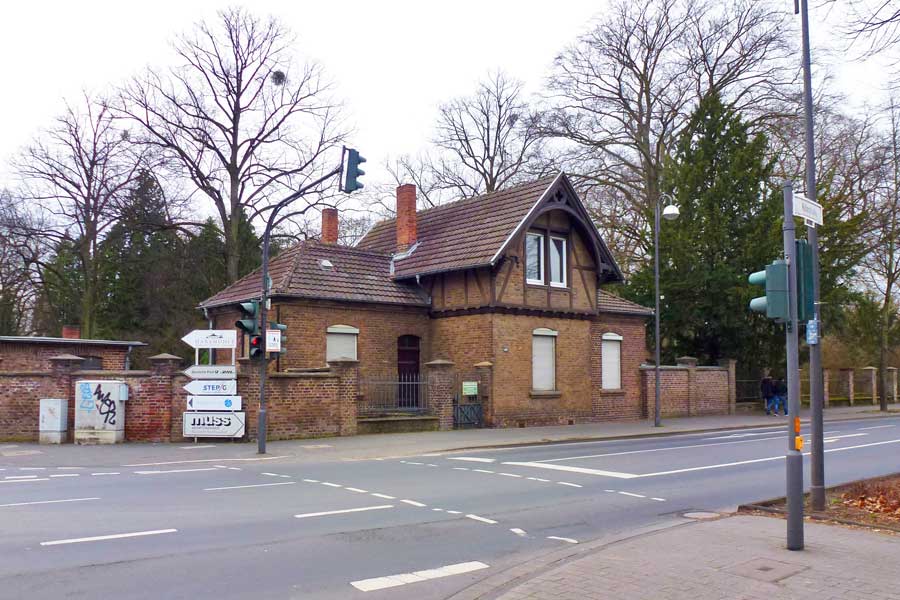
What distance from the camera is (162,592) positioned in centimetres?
651

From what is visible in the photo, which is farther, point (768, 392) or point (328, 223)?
point (328, 223)

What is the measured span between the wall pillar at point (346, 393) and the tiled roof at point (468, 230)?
223 inches

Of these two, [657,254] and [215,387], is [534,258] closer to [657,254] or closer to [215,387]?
[657,254]

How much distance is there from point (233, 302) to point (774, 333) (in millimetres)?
22737

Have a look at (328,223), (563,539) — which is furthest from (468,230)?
(563,539)

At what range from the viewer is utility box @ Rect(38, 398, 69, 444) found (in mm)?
20484

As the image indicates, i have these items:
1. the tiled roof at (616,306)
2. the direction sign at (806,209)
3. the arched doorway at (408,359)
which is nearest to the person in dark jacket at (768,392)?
the tiled roof at (616,306)

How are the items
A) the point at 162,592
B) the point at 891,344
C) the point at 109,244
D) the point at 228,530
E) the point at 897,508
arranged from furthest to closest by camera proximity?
the point at 891,344, the point at 109,244, the point at 897,508, the point at 228,530, the point at 162,592

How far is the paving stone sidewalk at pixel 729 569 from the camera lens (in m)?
6.30

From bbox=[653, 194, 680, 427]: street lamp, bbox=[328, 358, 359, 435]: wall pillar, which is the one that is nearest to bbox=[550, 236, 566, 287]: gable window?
bbox=[653, 194, 680, 427]: street lamp

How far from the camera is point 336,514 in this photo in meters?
10.1

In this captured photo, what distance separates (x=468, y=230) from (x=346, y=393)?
27.5 feet

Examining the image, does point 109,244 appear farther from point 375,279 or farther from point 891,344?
point 891,344

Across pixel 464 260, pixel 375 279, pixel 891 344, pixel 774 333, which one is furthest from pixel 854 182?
pixel 375 279
